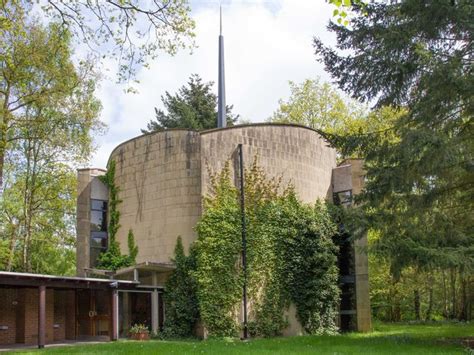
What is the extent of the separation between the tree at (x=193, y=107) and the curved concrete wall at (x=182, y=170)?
17.0m

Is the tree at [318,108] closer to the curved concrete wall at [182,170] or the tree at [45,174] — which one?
the curved concrete wall at [182,170]

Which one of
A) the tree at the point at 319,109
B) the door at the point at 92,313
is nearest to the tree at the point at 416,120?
the door at the point at 92,313

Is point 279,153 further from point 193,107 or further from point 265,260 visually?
point 193,107

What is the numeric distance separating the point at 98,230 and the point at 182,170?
496cm

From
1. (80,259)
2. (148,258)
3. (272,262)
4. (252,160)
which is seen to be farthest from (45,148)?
(272,262)

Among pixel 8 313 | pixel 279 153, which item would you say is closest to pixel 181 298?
pixel 8 313

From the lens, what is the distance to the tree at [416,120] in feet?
41.7

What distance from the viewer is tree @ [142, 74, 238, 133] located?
3894 cm

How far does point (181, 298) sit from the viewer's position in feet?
63.0

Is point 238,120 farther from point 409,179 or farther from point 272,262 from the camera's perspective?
point 409,179

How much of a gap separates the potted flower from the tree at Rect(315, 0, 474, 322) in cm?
841

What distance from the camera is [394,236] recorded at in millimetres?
14727

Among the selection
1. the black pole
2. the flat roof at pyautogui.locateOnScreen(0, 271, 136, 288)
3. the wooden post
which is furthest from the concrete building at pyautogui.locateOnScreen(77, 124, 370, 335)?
the wooden post

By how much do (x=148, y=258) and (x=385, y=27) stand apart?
38.6 ft
